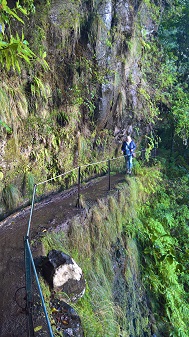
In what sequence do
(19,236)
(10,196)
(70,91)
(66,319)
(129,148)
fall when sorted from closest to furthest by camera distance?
1. (66,319)
2. (19,236)
3. (10,196)
4. (70,91)
5. (129,148)

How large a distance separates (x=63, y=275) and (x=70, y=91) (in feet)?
19.5

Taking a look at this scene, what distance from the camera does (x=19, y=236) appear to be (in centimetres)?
472

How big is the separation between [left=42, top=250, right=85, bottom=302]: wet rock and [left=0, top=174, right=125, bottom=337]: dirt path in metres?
0.39

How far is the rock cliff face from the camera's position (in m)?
6.34

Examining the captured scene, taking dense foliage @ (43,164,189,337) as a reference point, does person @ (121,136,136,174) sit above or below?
above

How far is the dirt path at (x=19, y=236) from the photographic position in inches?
119

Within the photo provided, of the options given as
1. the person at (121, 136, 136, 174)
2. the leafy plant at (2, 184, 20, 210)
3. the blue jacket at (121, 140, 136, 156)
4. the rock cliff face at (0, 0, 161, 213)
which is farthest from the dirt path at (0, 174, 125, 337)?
the blue jacket at (121, 140, 136, 156)

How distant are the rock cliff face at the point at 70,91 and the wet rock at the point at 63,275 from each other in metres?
2.92

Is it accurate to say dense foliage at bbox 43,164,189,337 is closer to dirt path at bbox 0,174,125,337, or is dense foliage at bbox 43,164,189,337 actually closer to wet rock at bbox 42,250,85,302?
wet rock at bbox 42,250,85,302

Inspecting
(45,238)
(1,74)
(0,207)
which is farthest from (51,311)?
(1,74)

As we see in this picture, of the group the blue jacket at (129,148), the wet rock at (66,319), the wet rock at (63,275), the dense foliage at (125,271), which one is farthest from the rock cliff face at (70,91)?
the wet rock at (66,319)

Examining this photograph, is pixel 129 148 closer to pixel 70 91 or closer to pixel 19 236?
pixel 70 91

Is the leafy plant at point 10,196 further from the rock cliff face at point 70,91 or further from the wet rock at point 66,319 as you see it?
the wet rock at point 66,319

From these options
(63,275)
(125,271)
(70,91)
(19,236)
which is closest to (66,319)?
(63,275)
